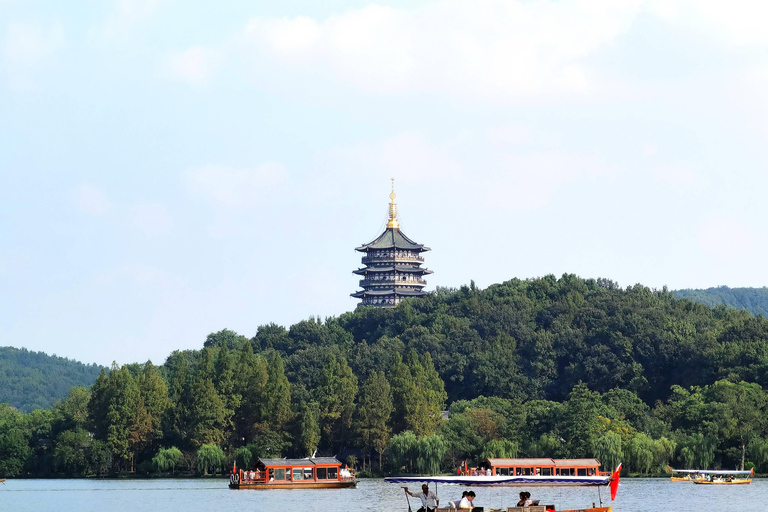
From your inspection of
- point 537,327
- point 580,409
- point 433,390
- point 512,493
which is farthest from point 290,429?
point 537,327

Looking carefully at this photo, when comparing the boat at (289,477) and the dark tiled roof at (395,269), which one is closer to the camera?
the boat at (289,477)

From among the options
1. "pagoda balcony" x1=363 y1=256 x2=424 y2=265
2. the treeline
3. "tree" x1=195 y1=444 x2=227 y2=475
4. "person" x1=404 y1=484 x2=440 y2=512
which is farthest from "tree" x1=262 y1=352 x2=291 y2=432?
"pagoda balcony" x1=363 y1=256 x2=424 y2=265

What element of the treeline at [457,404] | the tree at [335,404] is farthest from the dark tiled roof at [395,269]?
the tree at [335,404]

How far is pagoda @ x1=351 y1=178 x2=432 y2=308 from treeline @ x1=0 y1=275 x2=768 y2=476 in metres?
19.9

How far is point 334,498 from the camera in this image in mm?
54344

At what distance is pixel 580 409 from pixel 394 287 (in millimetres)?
54852

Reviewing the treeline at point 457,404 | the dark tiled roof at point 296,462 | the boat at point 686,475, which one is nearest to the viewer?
the dark tiled roof at point 296,462

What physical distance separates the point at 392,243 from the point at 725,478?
63492 millimetres

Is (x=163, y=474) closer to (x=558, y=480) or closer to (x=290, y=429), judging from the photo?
(x=290, y=429)

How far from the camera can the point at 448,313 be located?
113 metres

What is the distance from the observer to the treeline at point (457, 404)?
69688mm

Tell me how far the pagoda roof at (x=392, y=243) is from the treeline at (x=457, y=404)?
2025 centimetres

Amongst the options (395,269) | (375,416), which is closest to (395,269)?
(395,269)

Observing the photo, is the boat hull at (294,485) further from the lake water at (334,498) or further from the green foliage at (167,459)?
the green foliage at (167,459)
